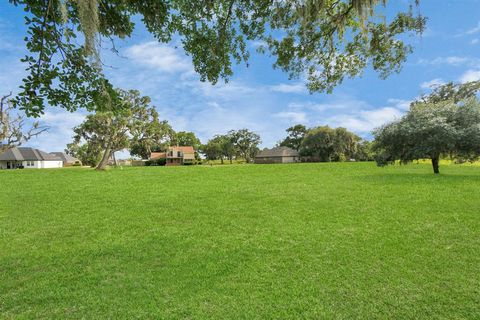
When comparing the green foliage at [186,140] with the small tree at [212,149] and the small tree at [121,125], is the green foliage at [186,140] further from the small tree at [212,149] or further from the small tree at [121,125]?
the small tree at [121,125]

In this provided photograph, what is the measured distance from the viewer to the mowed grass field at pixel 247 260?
11.6 feet

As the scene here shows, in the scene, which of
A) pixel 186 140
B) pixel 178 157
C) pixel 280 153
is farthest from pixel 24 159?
pixel 280 153

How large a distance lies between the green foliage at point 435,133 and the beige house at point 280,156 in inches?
2016

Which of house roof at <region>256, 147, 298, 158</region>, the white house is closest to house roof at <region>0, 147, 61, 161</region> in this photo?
the white house

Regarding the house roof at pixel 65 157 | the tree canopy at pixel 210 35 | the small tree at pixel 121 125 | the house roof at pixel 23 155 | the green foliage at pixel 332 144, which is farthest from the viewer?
the house roof at pixel 65 157

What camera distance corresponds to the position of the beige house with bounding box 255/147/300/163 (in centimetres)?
7106

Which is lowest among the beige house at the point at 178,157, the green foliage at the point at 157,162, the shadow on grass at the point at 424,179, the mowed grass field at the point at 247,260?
the mowed grass field at the point at 247,260

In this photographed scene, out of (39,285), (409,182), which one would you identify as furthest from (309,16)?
(409,182)

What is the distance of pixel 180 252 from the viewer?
548 cm

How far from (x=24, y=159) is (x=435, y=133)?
242ft

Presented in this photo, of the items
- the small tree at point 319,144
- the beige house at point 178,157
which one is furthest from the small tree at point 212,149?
the small tree at point 319,144

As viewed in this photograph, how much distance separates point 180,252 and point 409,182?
12.9 m

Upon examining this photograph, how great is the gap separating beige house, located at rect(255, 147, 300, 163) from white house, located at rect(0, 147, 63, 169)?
5208cm

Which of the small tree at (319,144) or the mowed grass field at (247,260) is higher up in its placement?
the small tree at (319,144)
